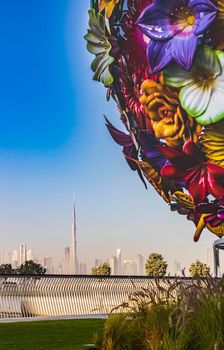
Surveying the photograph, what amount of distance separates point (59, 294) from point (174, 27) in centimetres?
3371

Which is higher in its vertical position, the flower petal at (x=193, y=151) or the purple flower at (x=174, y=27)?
the purple flower at (x=174, y=27)

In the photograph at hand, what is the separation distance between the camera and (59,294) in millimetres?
24406

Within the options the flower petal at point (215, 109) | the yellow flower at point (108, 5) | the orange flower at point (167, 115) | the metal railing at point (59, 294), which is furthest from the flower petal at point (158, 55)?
the metal railing at point (59, 294)

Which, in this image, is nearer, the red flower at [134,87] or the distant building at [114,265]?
the red flower at [134,87]

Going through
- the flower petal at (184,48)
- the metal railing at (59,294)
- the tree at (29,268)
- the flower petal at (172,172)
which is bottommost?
the metal railing at (59,294)

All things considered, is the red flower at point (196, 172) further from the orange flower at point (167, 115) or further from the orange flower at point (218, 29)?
the orange flower at point (218, 29)

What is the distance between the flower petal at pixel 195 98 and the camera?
50719 millimetres

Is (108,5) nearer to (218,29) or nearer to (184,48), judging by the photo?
(184,48)

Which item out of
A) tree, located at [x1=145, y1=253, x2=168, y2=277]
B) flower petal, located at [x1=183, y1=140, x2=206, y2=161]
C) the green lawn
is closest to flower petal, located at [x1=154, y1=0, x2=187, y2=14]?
flower petal, located at [x1=183, y1=140, x2=206, y2=161]

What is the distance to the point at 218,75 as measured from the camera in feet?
164

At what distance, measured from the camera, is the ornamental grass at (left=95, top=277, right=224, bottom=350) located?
682 centimetres

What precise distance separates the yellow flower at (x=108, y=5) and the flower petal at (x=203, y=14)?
29.5ft

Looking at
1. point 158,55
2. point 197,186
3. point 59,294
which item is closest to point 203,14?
point 158,55

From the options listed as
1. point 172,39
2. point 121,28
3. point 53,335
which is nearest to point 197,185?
point 172,39
